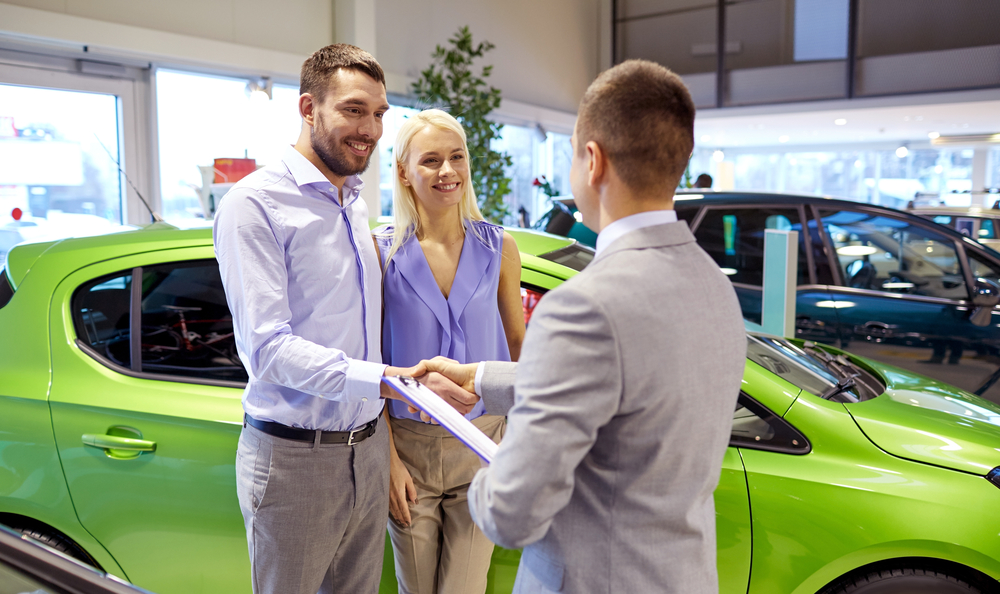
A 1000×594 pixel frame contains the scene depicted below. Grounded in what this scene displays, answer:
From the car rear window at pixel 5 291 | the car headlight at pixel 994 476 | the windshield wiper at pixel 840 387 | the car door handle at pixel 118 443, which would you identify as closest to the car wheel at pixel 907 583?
the car headlight at pixel 994 476

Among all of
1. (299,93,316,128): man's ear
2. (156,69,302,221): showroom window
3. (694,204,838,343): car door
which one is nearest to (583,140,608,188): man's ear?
(299,93,316,128): man's ear

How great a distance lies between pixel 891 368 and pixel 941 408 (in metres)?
0.48

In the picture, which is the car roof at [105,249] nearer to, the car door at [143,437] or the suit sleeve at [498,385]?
the car door at [143,437]

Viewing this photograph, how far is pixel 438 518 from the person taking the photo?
176cm

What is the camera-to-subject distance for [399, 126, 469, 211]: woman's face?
1.82 meters

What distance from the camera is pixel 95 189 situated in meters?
5.25

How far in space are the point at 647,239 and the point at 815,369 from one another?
1.53 metres

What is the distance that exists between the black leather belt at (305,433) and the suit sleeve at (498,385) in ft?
1.34

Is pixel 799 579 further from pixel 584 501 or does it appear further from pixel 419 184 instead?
pixel 419 184

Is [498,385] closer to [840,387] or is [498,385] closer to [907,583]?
[907,583]

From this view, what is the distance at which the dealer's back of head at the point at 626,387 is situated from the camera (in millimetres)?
875

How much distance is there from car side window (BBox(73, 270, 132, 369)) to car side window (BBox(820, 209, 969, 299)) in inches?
138

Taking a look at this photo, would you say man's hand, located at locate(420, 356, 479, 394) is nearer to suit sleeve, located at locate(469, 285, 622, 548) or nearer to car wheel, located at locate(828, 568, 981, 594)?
suit sleeve, located at locate(469, 285, 622, 548)

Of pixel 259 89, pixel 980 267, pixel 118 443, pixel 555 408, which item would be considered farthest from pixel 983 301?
pixel 259 89
